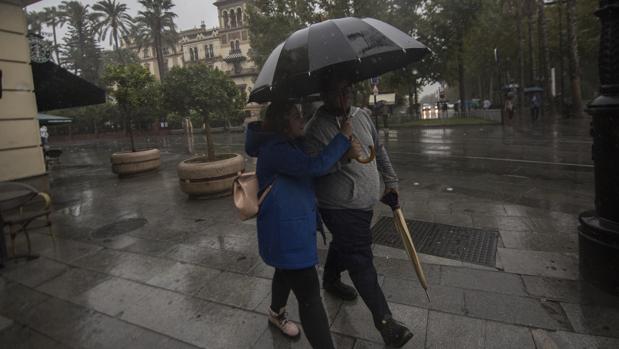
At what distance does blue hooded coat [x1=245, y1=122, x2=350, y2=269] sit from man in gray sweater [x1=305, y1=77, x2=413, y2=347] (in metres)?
0.24

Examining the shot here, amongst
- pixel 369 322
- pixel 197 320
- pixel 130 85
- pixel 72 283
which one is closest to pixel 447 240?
pixel 369 322

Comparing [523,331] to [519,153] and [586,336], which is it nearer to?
[586,336]

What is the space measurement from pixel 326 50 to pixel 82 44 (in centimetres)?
6778

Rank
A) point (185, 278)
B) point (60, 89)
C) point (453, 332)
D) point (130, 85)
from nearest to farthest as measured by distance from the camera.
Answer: point (453, 332), point (185, 278), point (60, 89), point (130, 85)

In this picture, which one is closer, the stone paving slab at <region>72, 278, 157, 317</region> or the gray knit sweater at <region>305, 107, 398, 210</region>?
the gray knit sweater at <region>305, 107, 398, 210</region>

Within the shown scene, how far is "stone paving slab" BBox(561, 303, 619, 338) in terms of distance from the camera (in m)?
2.61

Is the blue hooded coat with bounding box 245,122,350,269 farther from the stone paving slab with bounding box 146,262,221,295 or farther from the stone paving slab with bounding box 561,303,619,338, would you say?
Result: the stone paving slab with bounding box 561,303,619,338

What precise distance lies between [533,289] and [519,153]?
8.76 m

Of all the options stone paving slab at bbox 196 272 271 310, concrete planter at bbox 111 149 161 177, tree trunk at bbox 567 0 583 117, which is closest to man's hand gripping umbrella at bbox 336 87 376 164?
stone paving slab at bbox 196 272 271 310

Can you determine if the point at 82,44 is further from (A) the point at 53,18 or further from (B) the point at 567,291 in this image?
(B) the point at 567,291

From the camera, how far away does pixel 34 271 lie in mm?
4293

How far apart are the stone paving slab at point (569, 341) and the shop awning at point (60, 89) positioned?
9.75 meters

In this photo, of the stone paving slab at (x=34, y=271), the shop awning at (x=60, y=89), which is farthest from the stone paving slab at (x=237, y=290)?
the shop awning at (x=60, y=89)

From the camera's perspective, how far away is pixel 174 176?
34.4 ft
